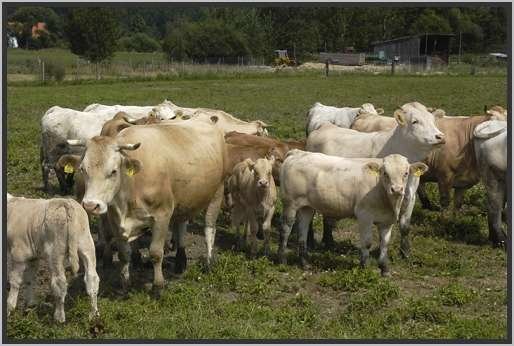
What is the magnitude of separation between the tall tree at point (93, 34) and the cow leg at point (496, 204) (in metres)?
54.9

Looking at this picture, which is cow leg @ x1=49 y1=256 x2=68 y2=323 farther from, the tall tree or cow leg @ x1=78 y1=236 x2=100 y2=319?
the tall tree

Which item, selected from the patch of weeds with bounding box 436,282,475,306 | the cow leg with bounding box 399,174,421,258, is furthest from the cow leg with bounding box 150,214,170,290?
the cow leg with bounding box 399,174,421,258

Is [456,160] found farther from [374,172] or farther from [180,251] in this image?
[180,251]

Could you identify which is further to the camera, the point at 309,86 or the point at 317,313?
the point at 309,86

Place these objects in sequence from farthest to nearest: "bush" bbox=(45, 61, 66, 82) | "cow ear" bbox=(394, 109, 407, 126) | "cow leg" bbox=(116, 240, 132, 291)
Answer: "bush" bbox=(45, 61, 66, 82), "cow ear" bbox=(394, 109, 407, 126), "cow leg" bbox=(116, 240, 132, 291)

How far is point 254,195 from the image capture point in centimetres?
1016

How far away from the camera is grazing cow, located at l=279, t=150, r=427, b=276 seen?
889 cm

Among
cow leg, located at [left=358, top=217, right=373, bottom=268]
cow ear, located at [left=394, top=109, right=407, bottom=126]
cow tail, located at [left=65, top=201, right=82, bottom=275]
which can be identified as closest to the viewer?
cow tail, located at [left=65, top=201, right=82, bottom=275]

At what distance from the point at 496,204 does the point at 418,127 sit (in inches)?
67.4

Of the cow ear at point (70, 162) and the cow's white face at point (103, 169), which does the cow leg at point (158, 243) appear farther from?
the cow ear at point (70, 162)

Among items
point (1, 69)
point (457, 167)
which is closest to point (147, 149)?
point (1, 69)

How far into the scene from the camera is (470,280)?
9.02 meters

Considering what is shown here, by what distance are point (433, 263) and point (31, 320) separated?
559 cm

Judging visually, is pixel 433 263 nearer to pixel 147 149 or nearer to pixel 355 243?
pixel 355 243
